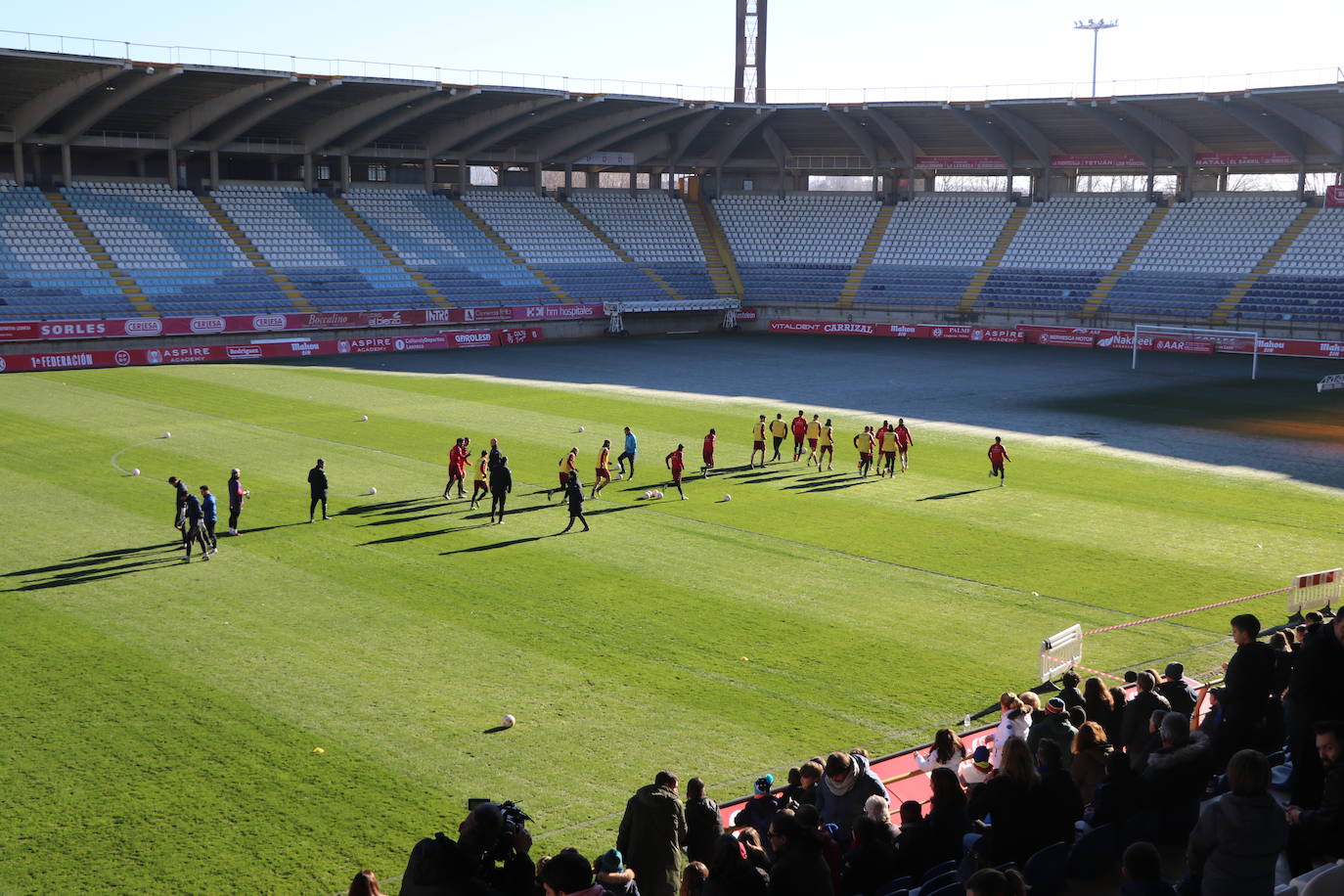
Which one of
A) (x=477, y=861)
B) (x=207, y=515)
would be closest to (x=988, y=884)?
(x=477, y=861)

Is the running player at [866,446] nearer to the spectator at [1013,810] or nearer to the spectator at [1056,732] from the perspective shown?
the spectator at [1056,732]

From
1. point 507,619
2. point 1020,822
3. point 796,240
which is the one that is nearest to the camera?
point 1020,822

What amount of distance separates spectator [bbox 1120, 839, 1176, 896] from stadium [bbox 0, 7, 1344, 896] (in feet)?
0.07

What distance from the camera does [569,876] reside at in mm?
7191

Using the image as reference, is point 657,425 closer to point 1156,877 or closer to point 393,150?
point 1156,877

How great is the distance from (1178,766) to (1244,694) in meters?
1.34

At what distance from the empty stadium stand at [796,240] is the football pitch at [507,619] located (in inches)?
1476

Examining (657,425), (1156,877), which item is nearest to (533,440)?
(657,425)

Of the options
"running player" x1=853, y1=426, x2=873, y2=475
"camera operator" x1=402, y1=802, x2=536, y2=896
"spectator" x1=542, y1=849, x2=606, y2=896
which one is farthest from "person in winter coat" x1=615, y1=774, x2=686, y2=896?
"running player" x1=853, y1=426, x2=873, y2=475

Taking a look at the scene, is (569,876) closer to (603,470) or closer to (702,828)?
(702,828)

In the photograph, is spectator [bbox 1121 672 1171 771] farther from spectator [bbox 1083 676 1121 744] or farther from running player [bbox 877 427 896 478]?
running player [bbox 877 427 896 478]

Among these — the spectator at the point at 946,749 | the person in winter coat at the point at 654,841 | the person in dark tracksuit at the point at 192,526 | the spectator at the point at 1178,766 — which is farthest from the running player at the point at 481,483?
the spectator at the point at 1178,766

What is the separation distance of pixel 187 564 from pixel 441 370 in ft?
93.5

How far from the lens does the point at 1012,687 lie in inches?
608
